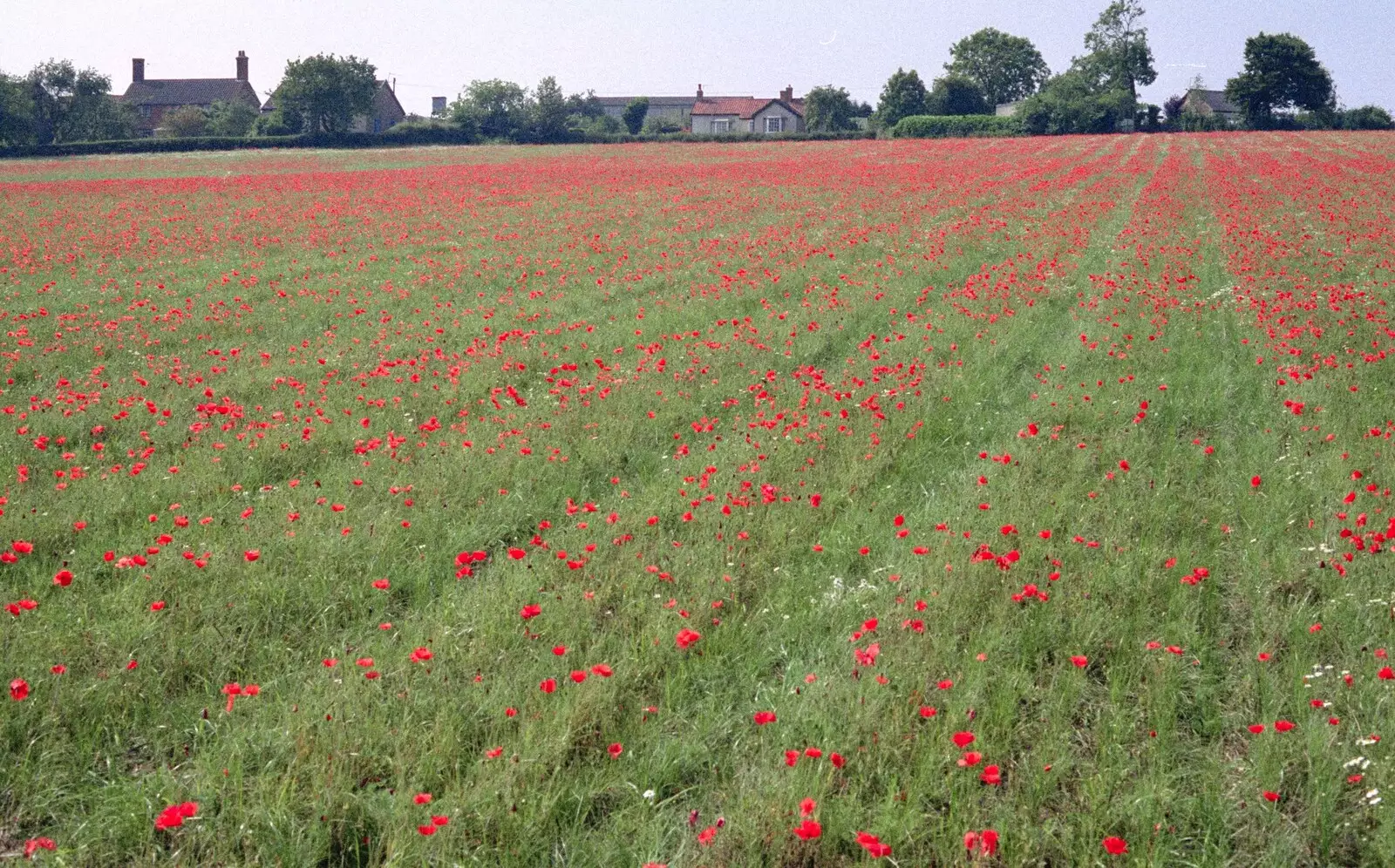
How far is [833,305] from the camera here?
11422 mm

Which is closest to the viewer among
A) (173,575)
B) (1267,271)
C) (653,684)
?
(653,684)

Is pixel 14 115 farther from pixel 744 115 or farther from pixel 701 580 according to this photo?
pixel 701 580

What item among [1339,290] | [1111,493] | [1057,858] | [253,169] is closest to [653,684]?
[1057,858]

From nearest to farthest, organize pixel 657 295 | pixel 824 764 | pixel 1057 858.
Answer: pixel 1057 858, pixel 824 764, pixel 657 295

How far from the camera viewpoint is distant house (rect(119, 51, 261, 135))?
10825 cm

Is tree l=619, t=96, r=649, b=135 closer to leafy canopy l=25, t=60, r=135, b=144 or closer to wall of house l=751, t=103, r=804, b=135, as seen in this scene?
wall of house l=751, t=103, r=804, b=135

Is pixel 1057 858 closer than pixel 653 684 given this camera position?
Yes

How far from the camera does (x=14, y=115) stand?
6944 centimetres

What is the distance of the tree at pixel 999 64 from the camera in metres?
106

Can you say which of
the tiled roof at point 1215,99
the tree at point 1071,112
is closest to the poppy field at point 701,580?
the tree at point 1071,112

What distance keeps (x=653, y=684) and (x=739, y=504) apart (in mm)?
1805

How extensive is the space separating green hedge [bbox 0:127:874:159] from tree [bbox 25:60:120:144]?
17.0 m

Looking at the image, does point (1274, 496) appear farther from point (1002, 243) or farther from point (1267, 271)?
point (1002, 243)

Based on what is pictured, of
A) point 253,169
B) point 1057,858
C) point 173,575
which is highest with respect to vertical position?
point 253,169
